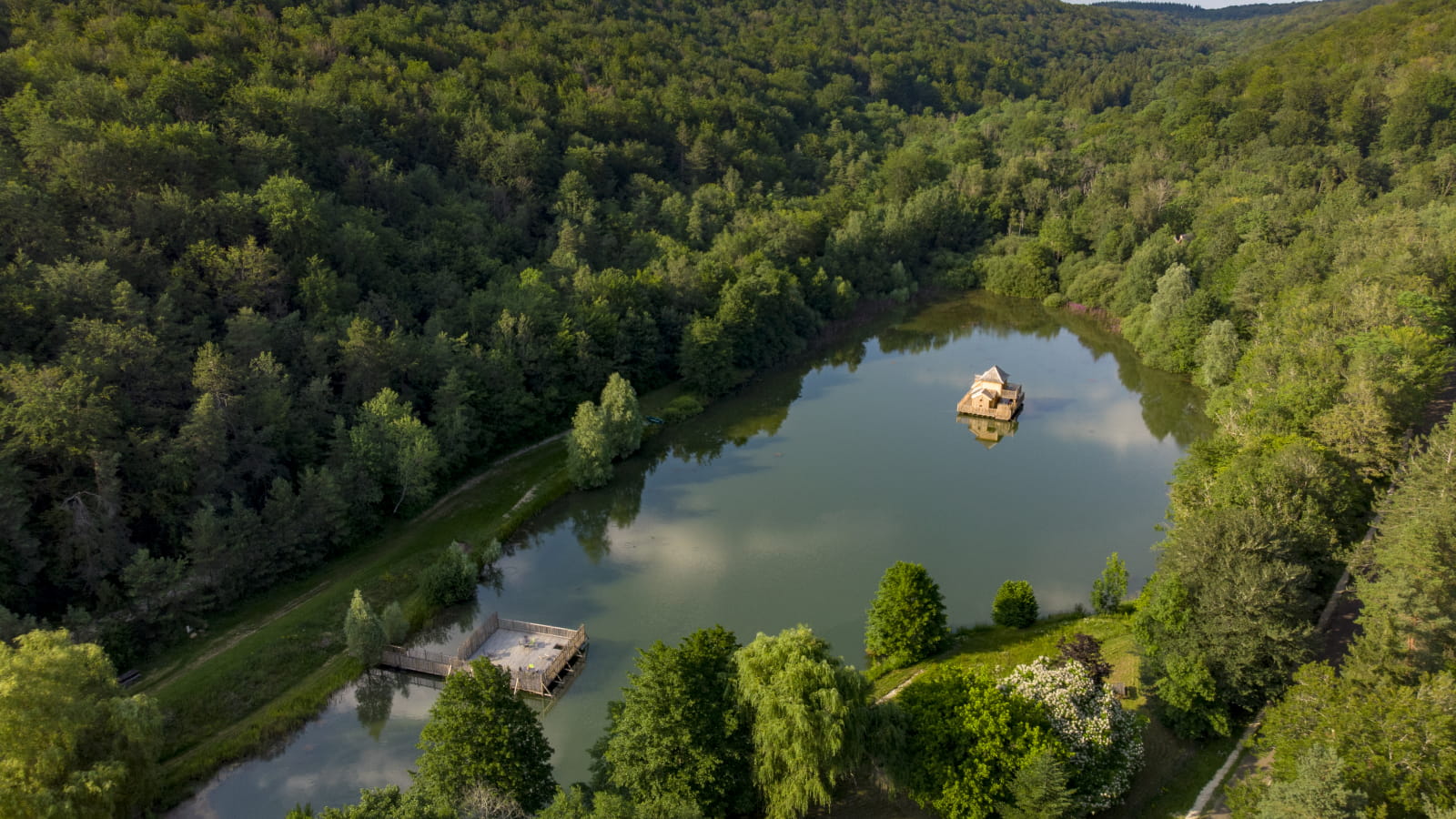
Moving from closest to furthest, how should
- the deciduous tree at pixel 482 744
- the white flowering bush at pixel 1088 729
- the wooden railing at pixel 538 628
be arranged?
1. the white flowering bush at pixel 1088 729
2. the deciduous tree at pixel 482 744
3. the wooden railing at pixel 538 628

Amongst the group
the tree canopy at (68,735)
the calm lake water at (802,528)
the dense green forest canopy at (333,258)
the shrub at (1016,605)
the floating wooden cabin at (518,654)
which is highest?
the dense green forest canopy at (333,258)

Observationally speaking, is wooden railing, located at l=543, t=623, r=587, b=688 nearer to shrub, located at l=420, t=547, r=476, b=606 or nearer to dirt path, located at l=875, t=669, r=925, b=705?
shrub, located at l=420, t=547, r=476, b=606

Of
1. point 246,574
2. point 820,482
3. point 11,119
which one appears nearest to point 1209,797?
point 820,482

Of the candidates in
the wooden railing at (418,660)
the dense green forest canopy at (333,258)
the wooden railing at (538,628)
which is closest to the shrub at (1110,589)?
the wooden railing at (538,628)

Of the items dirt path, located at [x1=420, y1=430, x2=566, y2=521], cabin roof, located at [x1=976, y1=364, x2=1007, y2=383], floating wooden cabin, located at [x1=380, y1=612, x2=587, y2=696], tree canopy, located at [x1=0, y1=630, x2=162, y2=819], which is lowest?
floating wooden cabin, located at [x1=380, y1=612, x2=587, y2=696]

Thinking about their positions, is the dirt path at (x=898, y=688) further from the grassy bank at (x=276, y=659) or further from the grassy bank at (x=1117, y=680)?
the grassy bank at (x=276, y=659)

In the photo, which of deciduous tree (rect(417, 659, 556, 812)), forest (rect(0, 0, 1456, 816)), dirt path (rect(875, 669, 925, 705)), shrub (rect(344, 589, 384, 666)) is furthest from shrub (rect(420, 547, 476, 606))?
dirt path (rect(875, 669, 925, 705))
